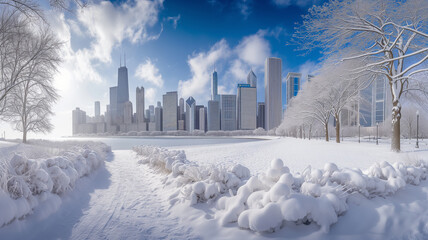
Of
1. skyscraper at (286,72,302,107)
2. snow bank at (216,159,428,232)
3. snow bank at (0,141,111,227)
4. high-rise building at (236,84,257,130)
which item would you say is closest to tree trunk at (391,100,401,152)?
snow bank at (216,159,428,232)

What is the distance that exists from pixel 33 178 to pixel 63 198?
826mm

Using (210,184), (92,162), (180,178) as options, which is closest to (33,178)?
(180,178)

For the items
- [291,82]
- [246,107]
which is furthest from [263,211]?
[246,107]

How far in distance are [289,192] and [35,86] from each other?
25266 mm

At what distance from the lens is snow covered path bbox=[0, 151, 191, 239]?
2.97 metres

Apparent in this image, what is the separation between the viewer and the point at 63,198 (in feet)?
13.8

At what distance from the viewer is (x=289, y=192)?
2.84 meters

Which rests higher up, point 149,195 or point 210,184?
point 210,184

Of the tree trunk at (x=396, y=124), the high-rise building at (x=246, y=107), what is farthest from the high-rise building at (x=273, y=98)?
the tree trunk at (x=396, y=124)

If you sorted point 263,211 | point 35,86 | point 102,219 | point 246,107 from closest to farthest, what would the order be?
1. point 263,211
2. point 102,219
3. point 35,86
4. point 246,107

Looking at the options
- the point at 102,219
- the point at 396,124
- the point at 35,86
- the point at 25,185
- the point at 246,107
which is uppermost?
the point at 246,107

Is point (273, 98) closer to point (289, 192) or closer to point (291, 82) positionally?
point (291, 82)

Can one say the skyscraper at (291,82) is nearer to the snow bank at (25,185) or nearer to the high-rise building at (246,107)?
the high-rise building at (246,107)

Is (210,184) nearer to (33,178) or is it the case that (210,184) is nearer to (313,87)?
(33,178)
